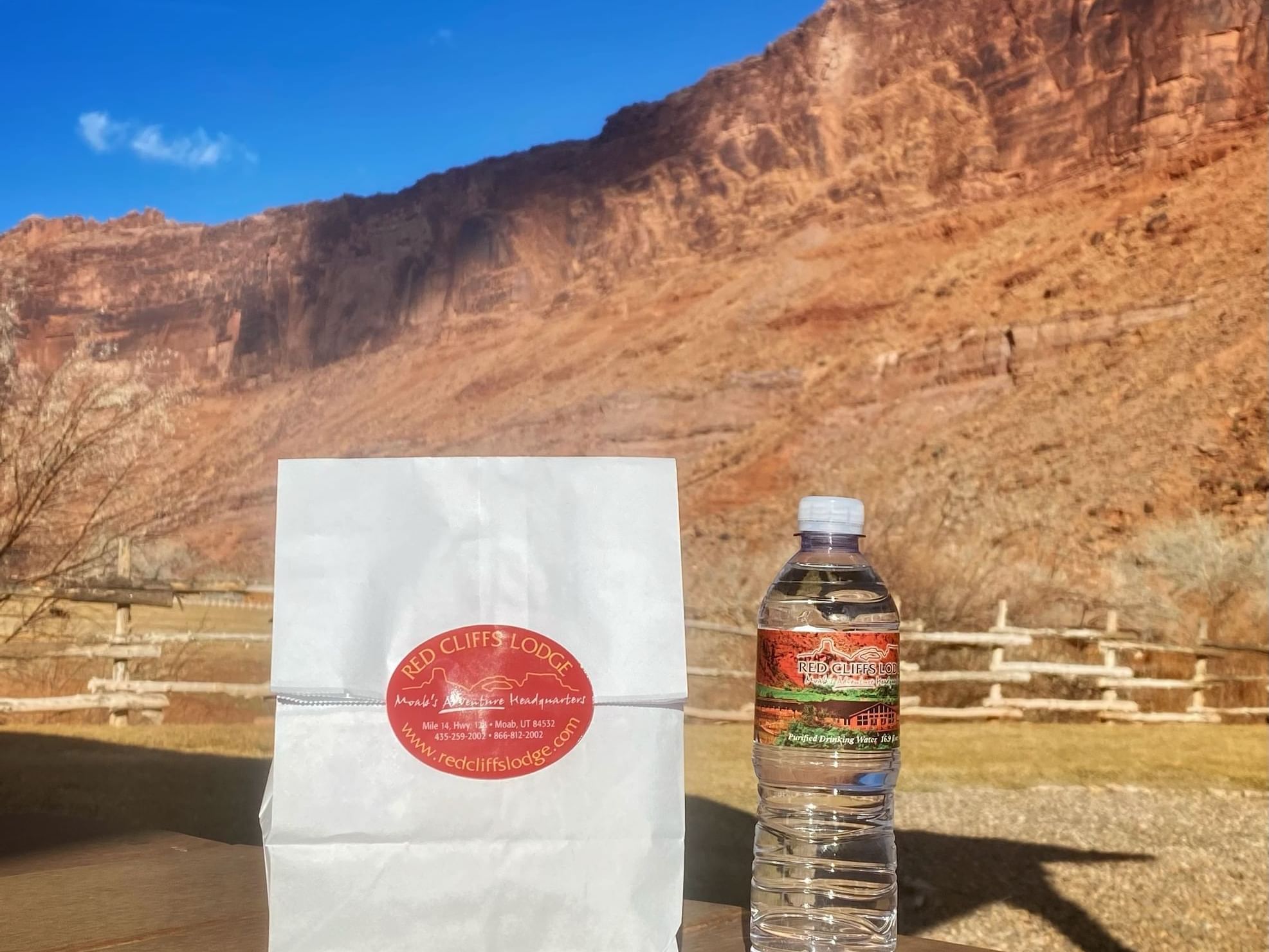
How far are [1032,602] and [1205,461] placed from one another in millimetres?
4123

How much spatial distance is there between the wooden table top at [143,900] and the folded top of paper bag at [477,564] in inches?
7.0

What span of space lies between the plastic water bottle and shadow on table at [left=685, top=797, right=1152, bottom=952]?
6.88 ft

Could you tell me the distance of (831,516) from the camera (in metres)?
0.70

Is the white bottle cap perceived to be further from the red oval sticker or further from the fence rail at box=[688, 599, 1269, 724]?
the fence rail at box=[688, 599, 1269, 724]

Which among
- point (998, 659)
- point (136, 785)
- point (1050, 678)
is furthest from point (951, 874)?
point (1050, 678)

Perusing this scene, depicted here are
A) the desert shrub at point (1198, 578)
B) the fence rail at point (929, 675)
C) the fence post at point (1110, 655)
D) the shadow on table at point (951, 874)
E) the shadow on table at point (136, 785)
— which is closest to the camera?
the shadow on table at point (951, 874)

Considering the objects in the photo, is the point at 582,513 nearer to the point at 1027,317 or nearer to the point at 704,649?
the point at 704,649

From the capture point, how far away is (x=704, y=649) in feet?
29.2

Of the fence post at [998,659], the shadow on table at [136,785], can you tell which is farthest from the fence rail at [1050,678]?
the shadow on table at [136,785]

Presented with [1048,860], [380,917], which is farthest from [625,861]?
[1048,860]

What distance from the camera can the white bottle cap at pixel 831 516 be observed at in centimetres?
70

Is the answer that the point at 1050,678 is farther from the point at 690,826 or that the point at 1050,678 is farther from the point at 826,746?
the point at 826,746

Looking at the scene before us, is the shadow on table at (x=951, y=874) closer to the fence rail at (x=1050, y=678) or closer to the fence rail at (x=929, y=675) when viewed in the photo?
the fence rail at (x=929, y=675)

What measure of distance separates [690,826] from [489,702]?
3979 millimetres
